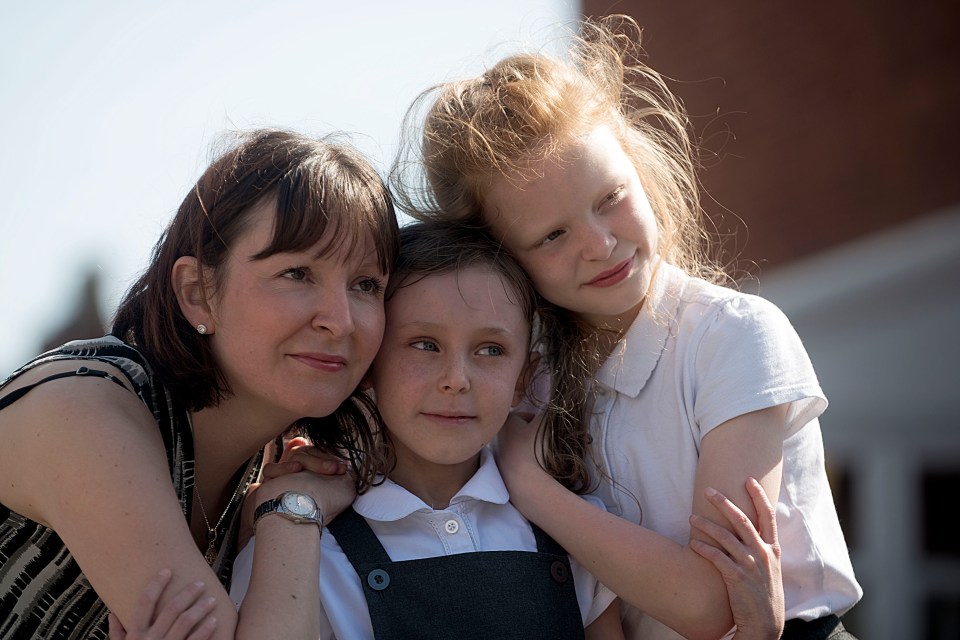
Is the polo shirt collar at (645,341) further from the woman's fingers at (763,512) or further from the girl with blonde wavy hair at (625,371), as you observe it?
the woman's fingers at (763,512)

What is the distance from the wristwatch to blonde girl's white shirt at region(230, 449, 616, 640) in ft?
0.39

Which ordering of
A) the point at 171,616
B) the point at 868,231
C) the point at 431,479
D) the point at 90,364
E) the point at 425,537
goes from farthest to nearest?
the point at 868,231 < the point at 431,479 < the point at 425,537 < the point at 90,364 < the point at 171,616

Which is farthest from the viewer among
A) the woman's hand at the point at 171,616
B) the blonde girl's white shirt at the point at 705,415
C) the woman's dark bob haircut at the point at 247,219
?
the blonde girl's white shirt at the point at 705,415

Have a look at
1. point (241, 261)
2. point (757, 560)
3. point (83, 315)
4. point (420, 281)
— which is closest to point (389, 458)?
point (420, 281)

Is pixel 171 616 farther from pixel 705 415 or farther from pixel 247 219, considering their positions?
pixel 705 415

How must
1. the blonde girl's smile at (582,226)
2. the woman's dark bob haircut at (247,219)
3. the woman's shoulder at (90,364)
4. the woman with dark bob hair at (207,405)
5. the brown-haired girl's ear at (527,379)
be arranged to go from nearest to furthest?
the woman with dark bob hair at (207,405) < the woman's shoulder at (90,364) < the woman's dark bob haircut at (247,219) < the blonde girl's smile at (582,226) < the brown-haired girl's ear at (527,379)

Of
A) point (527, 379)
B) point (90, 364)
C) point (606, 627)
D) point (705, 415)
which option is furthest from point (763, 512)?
point (90, 364)

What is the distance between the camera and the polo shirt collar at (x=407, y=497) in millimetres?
2424

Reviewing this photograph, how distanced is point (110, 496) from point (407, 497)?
0.71 m

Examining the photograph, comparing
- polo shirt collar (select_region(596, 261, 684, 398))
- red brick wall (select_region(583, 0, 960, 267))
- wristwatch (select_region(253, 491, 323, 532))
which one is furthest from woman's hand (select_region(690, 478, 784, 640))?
red brick wall (select_region(583, 0, 960, 267))

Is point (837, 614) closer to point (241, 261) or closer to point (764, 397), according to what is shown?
point (764, 397)

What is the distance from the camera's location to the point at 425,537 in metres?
2.45

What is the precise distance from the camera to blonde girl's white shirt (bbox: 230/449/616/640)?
2.31m

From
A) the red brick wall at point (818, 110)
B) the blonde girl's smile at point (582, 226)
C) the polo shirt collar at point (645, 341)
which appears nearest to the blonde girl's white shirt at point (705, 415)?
the polo shirt collar at point (645, 341)
